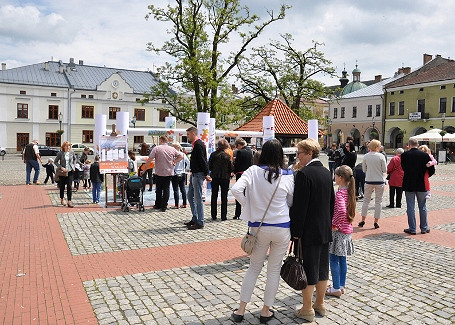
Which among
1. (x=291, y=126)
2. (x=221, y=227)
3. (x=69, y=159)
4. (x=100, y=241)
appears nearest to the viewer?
(x=100, y=241)

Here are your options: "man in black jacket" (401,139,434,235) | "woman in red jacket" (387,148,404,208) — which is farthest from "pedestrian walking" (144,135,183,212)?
"woman in red jacket" (387,148,404,208)

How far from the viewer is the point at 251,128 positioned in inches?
663

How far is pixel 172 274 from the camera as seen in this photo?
5.59 m

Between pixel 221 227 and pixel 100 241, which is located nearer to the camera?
pixel 100 241

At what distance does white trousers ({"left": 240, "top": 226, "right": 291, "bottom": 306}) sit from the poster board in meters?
7.79

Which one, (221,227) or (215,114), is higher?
(215,114)

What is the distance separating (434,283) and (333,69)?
2773 cm

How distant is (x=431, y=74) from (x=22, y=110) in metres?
51.9

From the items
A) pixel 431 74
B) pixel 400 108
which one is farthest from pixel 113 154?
pixel 400 108

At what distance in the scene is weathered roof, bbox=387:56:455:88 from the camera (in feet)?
156

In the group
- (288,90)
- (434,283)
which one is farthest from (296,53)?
(434,283)

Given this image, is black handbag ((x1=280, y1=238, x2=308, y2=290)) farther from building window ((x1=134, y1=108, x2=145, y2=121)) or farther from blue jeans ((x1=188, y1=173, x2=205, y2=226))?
building window ((x1=134, y1=108, x2=145, y2=121))

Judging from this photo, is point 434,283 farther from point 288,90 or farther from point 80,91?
point 80,91

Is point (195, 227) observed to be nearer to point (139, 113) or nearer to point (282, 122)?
point (282, 122)
